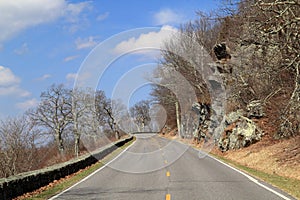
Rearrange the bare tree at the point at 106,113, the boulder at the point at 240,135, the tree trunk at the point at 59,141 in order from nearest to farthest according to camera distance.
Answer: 1. the boulder at the point at 240,135
2. the tree trunk at the point at 59,141
3. the bare tree at the point at 106,113

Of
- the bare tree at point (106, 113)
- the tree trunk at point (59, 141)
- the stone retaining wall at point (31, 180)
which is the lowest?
the stone retaining wall at point (31, 180)

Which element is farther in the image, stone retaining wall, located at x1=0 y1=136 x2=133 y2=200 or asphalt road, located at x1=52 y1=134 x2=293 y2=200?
stone retaining wall, located at x1=0 y1=136 x2=133 y2=200

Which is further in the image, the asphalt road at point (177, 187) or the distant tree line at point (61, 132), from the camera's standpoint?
the distant tree line at point (61, 132)

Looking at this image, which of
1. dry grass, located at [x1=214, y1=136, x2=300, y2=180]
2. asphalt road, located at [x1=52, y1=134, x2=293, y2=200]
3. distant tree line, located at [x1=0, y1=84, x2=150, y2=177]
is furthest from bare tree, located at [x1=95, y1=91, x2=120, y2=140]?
asphalt road, located at [x1=52, y1=134, x2=293, y2=200]

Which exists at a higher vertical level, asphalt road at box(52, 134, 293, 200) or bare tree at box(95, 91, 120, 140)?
bare tree at box(95, 91, 120, 140)

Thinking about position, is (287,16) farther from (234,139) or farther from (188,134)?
(188,134)

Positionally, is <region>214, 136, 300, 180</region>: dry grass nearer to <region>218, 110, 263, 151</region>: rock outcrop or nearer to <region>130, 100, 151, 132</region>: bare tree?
<region>218, 110, 263, 151</region>: rock outcrop

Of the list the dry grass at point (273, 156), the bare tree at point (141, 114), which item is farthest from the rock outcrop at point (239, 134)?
the bare tree at point (141, 114)

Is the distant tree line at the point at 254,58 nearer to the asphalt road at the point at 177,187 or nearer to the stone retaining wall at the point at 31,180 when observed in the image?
the asphalt road at the point at 177,187

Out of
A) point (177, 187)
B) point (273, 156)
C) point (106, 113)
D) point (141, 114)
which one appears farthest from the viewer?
point (141, 114)

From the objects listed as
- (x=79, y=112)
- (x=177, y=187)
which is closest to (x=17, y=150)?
(x=79, y=112)

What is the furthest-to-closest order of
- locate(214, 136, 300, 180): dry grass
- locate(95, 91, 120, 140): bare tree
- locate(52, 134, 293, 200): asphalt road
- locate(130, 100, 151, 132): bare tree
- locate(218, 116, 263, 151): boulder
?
locate(130, 100, 151, 132): bare tree
locate(95, 91, 120, 140): bare tree
locate(218, 116, 263, 151): boulder
locate(214, 136, 300, 180): dry grass
locate(52, 134, 293, 200): asphalt road

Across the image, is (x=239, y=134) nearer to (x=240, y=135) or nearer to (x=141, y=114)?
(x=240, y=135)

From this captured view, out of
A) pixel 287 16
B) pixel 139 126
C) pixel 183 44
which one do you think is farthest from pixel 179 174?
pixel 139 126
